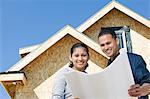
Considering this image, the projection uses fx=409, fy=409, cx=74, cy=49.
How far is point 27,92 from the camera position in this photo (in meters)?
10.2

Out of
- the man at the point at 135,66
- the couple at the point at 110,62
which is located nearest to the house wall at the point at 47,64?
the couple at the point at 110,62

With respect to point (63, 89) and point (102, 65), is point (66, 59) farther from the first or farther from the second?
point (63, 89)

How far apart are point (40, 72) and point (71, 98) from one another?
670 centimetres

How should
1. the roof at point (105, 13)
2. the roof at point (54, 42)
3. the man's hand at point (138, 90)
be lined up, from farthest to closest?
the roof at point (105, 13) → the roof at point (54, 42) → the man's hand at point (138, 90)

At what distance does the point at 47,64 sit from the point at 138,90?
7303 millimetres

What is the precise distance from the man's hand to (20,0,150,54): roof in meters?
9.12

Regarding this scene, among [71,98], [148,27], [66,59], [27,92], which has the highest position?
[148,27]

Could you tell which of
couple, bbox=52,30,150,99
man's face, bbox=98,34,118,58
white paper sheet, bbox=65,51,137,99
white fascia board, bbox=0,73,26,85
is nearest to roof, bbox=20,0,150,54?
white fascia board, bbox=0,73,26,85

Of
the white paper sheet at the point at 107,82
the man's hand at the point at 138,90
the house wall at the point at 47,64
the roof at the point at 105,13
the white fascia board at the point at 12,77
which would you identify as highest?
the roof at the point at 105,13

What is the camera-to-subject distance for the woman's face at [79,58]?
4039 mm

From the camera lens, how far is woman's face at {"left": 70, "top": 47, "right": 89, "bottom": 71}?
404 centimetres

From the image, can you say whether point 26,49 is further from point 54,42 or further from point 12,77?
point 12,77

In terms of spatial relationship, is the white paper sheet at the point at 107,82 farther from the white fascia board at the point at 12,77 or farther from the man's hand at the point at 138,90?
the white fascia board at the point at 12,77

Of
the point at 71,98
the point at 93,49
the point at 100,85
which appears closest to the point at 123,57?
the point at 100,85
